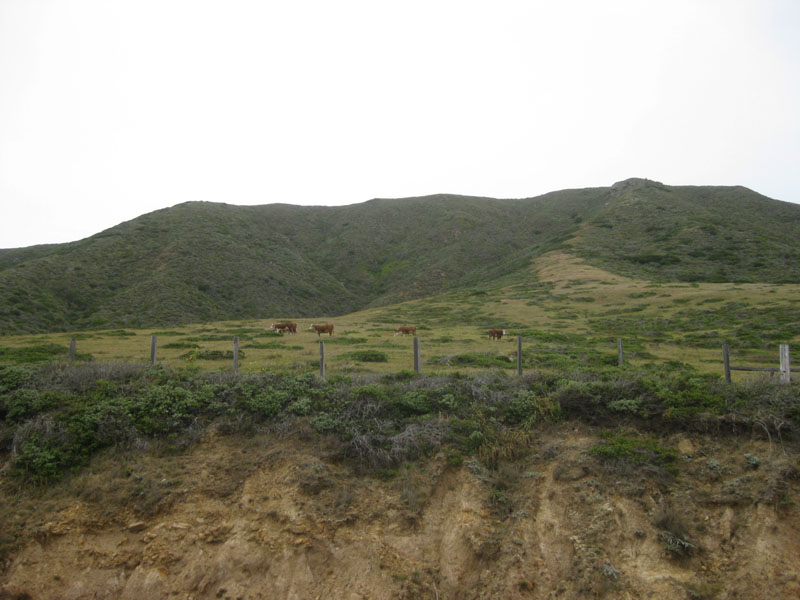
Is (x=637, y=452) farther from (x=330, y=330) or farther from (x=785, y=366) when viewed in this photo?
(x=330, y=330)

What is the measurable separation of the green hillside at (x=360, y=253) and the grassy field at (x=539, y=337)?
14978 millimetres

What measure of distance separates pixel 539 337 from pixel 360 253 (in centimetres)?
5828

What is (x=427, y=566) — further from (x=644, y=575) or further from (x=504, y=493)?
(x=644, y=575)

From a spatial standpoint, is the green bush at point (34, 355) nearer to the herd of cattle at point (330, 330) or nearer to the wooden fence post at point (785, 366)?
the herd of cattle at point (330, 330)

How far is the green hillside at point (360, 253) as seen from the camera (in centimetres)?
4759

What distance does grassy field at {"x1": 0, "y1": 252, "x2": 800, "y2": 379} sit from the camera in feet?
60.0

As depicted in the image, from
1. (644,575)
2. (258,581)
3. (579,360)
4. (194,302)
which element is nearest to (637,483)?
(644,575)

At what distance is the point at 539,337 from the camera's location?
2502 cm

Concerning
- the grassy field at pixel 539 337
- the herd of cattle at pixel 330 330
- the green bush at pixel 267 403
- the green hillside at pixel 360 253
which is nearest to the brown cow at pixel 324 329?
the herd of cattle at pixel 330 330

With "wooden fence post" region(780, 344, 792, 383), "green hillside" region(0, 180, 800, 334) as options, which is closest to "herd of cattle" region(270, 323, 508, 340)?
"wooden fence post" region(780, 344, 792, 383)

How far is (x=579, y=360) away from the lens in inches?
724

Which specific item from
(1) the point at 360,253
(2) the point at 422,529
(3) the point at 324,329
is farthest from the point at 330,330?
(1) the point at 360,253

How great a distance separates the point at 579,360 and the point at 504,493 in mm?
11260

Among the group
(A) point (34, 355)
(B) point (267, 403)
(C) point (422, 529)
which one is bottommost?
(C) point (422, 529)
